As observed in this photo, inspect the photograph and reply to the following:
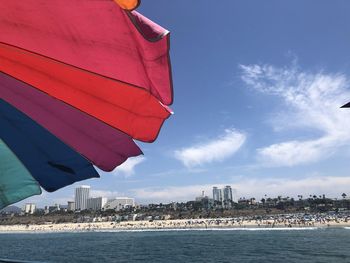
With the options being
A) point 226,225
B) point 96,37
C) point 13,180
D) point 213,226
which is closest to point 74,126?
point 13,180

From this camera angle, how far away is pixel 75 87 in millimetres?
3635

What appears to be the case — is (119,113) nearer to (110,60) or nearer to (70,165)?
(110,60)

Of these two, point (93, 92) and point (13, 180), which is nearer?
point (93, 92)

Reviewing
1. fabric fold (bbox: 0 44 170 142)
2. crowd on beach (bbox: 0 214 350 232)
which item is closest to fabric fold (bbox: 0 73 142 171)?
fabric fold (bbox: 0 44 170 142)

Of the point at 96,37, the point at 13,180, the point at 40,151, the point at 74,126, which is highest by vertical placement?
the point at 96,37

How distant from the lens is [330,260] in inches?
1403

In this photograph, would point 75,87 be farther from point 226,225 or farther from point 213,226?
point 213,226

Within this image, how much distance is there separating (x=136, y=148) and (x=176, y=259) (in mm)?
38635

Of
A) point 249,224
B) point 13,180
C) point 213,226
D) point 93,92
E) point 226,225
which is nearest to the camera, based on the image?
point 93,92

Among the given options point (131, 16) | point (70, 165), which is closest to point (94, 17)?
point (131, 16)

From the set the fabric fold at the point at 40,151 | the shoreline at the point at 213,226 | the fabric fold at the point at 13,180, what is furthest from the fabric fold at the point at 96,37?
the shoreline at the point at 213,226

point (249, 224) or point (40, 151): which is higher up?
point (249, 224)

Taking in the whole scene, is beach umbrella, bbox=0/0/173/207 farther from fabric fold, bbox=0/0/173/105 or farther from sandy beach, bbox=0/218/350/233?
sandy beach, bbox=0/218/350/233

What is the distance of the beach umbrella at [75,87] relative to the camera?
2586mm
